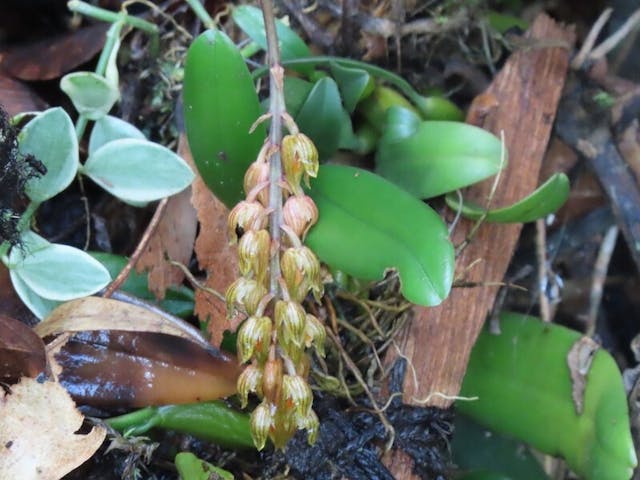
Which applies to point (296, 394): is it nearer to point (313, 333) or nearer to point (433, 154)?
point (313, 333)

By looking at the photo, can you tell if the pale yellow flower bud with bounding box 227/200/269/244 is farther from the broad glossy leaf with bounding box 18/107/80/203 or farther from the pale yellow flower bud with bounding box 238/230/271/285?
the broad glossy leaf with bounding box 18/107/80/203

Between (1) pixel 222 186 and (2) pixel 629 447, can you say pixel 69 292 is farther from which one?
(2) pixel 629 447

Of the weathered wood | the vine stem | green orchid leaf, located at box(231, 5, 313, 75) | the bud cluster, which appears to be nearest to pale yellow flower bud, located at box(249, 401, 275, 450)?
the bud cluster

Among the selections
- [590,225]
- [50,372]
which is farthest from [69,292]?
[590,225]

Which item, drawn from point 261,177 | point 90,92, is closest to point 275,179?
point 261,177

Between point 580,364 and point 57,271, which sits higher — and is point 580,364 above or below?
below

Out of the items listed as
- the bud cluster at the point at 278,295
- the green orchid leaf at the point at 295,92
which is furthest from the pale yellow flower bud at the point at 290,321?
the green orchid leaf at the point at 295,92
